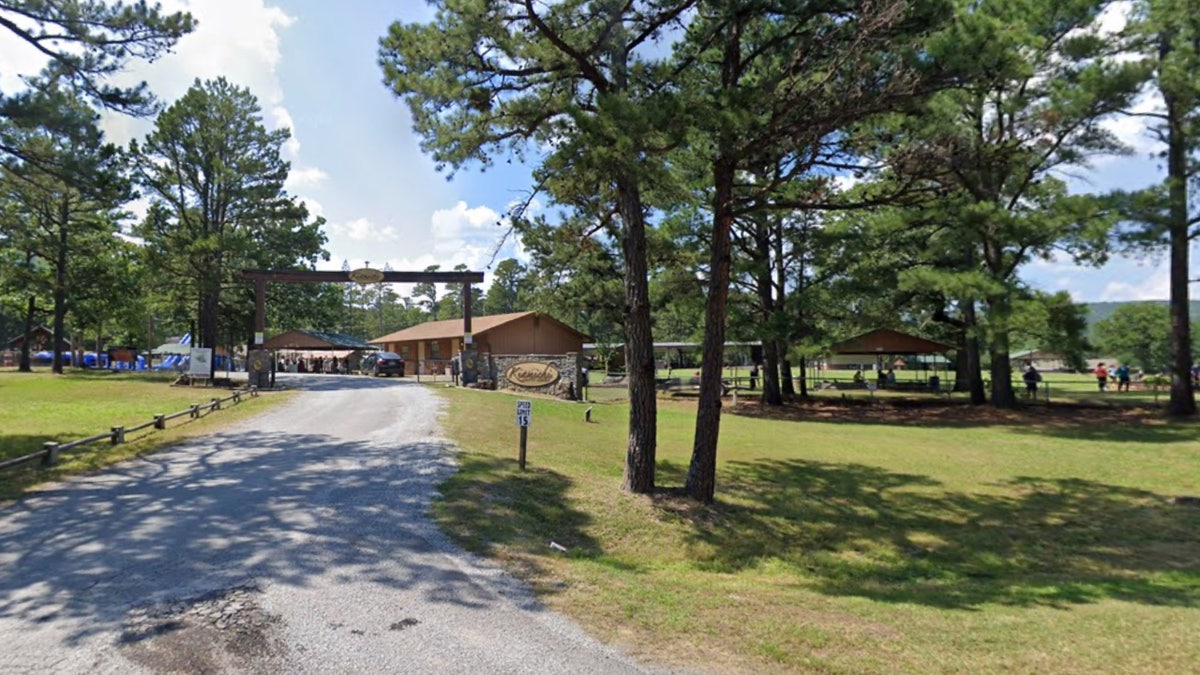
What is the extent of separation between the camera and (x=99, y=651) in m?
3.60

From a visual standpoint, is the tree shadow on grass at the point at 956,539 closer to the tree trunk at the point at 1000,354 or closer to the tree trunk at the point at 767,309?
the tree trunk at the point at 1000,354

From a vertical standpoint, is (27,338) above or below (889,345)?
above

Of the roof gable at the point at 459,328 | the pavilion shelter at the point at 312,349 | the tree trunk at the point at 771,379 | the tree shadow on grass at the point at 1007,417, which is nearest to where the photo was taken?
the tree shadow on grass at the point at 1007,417

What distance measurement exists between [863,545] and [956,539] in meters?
1.27

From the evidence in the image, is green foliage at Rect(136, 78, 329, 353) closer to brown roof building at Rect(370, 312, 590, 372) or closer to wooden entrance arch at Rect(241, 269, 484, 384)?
wooden entrance arch at Rect(241, 269, 484, 384)

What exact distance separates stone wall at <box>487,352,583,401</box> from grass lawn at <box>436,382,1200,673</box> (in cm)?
802

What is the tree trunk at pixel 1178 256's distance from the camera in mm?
17859

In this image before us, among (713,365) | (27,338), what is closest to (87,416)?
(713,365)

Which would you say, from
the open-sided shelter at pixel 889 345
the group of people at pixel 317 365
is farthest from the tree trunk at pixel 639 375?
the group of people at pixel 317 365

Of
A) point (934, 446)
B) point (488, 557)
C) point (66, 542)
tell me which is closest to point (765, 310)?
point (934, 446)

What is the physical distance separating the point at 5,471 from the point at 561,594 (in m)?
8.16

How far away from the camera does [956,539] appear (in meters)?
8.26

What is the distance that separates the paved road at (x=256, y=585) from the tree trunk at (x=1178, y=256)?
20.9m

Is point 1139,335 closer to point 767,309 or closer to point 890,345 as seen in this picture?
point 890,345
